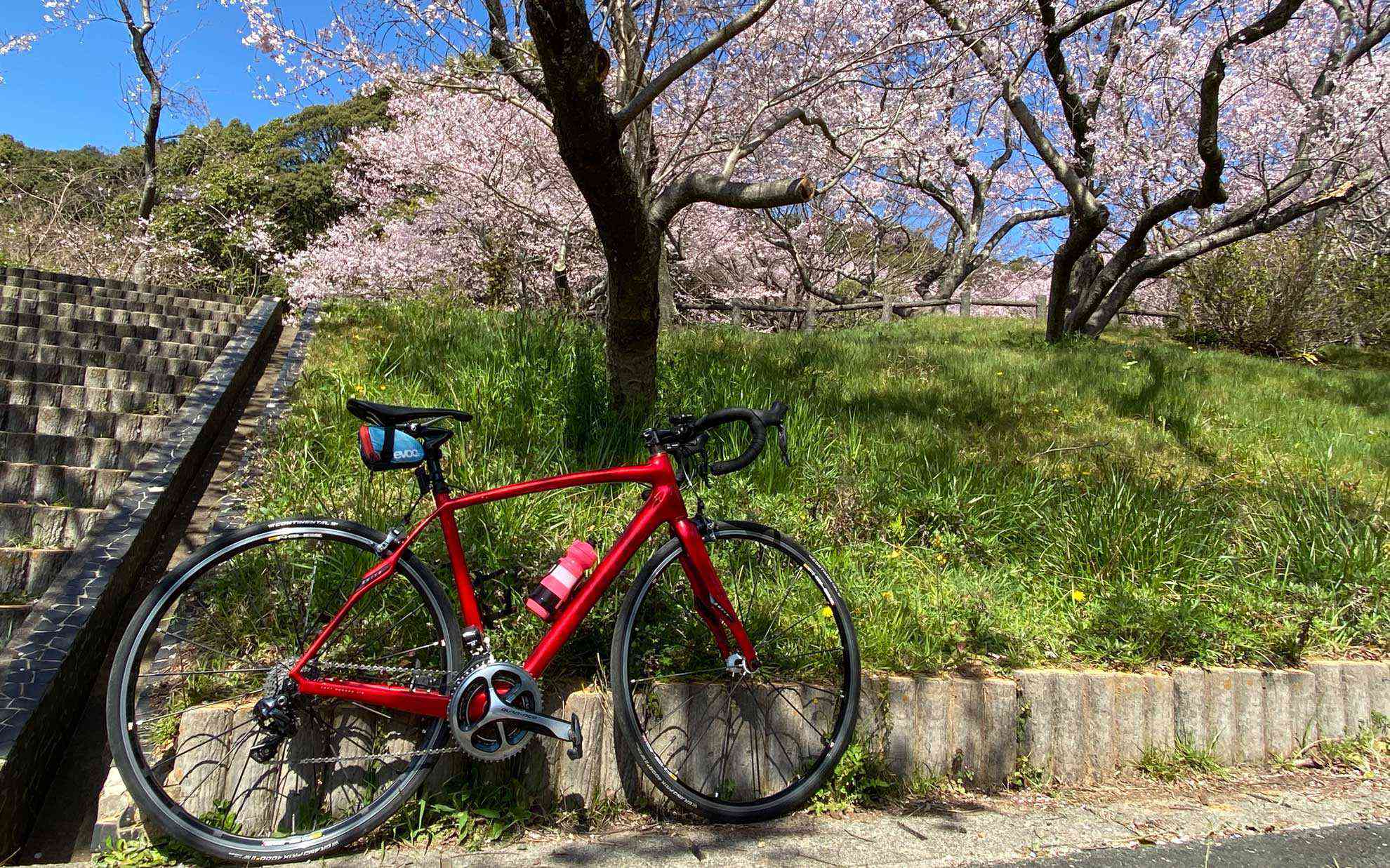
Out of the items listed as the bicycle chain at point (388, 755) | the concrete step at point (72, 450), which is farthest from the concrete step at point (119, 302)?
the bicycle chain at point (388, 755)

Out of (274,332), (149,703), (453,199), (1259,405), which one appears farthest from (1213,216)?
(149,703)

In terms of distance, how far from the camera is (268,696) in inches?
74.9

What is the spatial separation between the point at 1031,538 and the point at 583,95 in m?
2.67

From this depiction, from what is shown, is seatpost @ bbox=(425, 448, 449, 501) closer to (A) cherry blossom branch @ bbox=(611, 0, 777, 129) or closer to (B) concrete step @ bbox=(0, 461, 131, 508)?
(A) cherry blossom branch @ bbox=(611, 0, 777, 129)

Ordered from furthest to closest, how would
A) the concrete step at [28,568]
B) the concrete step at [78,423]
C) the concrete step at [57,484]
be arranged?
the concrete step at [78,423], the concrete step at [57,484], the concrete step at [28,568]

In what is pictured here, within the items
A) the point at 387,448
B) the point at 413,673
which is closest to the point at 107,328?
the point at 387,448

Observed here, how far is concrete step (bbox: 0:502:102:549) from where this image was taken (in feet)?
9.46

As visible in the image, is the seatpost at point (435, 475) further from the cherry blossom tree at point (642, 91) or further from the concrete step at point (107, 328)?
the concrete step at point (107, 328)

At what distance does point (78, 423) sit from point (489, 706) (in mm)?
3234

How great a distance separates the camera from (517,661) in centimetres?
226

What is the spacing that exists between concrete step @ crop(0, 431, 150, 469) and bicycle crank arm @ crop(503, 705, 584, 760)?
2.75 m

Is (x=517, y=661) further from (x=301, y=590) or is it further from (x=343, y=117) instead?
(x=343, y=117)

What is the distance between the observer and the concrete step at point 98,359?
4.64 meters

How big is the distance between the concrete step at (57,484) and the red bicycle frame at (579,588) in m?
1.95
